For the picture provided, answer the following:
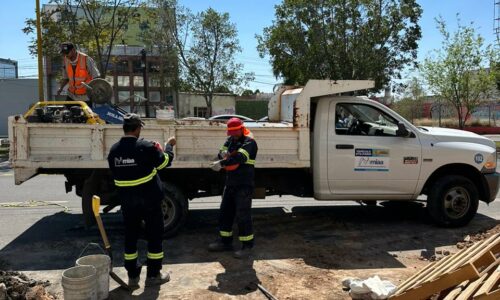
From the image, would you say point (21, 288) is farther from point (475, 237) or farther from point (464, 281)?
point (475, 237)

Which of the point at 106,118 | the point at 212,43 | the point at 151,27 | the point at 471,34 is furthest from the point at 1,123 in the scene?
the point at 106,118

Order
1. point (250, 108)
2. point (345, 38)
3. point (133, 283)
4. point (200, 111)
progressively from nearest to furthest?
point (133, 283) < point (345, 38) < point (200, 111) < point (250, 108)

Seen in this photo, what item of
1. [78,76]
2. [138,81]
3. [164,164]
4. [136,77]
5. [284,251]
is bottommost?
[284,251]

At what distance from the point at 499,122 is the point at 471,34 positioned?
87.2ft

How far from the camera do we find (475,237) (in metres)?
6.43

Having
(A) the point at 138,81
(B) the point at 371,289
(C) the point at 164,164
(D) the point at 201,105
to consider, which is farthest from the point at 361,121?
(A) the point at 138,81

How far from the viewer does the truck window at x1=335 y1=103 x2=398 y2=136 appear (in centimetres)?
686

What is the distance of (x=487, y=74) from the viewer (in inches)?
838

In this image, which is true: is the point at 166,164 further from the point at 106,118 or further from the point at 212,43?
the point at 212,43

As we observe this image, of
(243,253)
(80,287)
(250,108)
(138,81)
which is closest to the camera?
(80,287)

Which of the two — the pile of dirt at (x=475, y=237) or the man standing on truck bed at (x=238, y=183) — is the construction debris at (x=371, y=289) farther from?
the pile of dirt at (x=475, y=237)

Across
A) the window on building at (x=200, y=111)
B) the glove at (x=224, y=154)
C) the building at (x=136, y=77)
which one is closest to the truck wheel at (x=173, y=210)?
the glove at (x=224, y=154)

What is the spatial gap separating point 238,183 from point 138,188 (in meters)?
1.45

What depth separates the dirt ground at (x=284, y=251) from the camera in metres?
4.79
